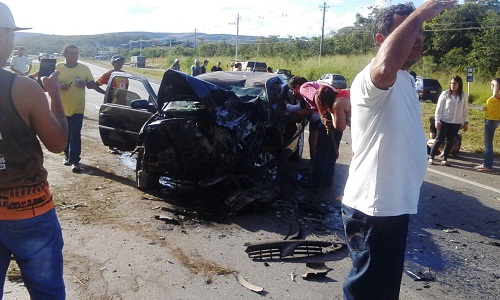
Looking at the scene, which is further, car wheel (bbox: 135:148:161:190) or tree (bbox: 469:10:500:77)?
tree (bbox: 469:10:500:77)

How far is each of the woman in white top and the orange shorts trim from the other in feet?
28.6

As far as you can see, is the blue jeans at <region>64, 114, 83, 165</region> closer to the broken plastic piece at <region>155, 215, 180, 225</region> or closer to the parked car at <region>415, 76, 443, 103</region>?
the broken plastic piece at <region>155, 215, 180, 225</region>

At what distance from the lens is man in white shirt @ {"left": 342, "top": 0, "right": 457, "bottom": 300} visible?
2326 millimetres

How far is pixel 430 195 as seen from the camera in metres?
7.41

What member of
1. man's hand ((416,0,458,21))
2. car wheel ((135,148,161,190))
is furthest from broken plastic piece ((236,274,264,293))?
car wheel ((135,148,161,190))

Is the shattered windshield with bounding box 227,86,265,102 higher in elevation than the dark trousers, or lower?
higher

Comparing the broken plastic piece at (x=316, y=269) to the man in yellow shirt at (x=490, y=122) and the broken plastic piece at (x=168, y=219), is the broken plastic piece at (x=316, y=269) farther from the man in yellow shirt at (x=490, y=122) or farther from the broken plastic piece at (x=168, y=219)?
the man in yellow shirt at (x=490, y=122)

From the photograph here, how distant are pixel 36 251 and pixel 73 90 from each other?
19.9ft

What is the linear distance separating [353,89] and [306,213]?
4.00 metres

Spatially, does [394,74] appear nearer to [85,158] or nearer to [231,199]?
[231,199]

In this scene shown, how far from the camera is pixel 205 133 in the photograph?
6355 millimetres

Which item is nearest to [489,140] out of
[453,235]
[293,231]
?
[453,235]

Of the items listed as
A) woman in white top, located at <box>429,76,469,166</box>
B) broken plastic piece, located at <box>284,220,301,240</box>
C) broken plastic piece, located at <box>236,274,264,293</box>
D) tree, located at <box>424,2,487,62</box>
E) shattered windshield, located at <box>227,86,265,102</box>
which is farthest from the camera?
tree, located at <box>424,2,487,62</box>

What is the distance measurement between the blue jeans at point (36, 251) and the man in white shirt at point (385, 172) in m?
1.55
